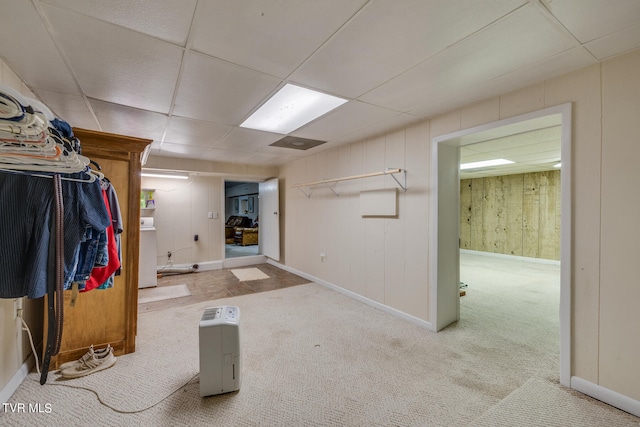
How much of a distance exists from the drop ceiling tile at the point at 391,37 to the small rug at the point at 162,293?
141 inches

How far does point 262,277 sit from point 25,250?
159 inches

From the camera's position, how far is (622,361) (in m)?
1.71

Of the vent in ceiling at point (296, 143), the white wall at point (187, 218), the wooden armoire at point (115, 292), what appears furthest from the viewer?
the white wall at point (187, 218)

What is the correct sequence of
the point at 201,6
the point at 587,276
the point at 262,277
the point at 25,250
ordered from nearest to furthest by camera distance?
the point at 25,250 → the point at 201,6 → the point at 587,276 → the point at 262,277

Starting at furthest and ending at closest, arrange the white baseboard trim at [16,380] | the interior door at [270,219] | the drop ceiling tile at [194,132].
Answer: the interior door at [270,219], the drop ceiling tile at [194,132], the white baseboard trim at [16,380]

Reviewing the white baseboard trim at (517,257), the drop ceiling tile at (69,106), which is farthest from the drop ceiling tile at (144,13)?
the white baseboard trim at (517,257)

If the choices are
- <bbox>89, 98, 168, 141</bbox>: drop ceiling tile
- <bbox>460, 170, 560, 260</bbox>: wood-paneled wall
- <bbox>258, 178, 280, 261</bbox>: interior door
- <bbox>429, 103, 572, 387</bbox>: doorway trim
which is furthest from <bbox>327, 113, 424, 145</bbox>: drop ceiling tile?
<bbox>460, 170, 560, 260</bbox>: wood-paneled wall

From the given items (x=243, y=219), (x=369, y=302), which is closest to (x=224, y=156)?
(x=369, y=302)

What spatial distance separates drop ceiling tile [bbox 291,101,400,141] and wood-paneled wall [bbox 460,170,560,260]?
5.85 meters

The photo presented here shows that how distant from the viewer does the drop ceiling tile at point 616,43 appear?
1.49m

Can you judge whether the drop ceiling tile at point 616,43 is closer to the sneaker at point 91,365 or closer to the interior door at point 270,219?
the sneaker at point 91,365

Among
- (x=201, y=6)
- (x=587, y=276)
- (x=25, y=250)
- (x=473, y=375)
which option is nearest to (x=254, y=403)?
(x=25, y=250)

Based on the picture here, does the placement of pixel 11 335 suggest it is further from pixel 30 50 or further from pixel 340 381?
pixel 340 381

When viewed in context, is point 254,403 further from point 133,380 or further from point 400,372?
point 400,372
